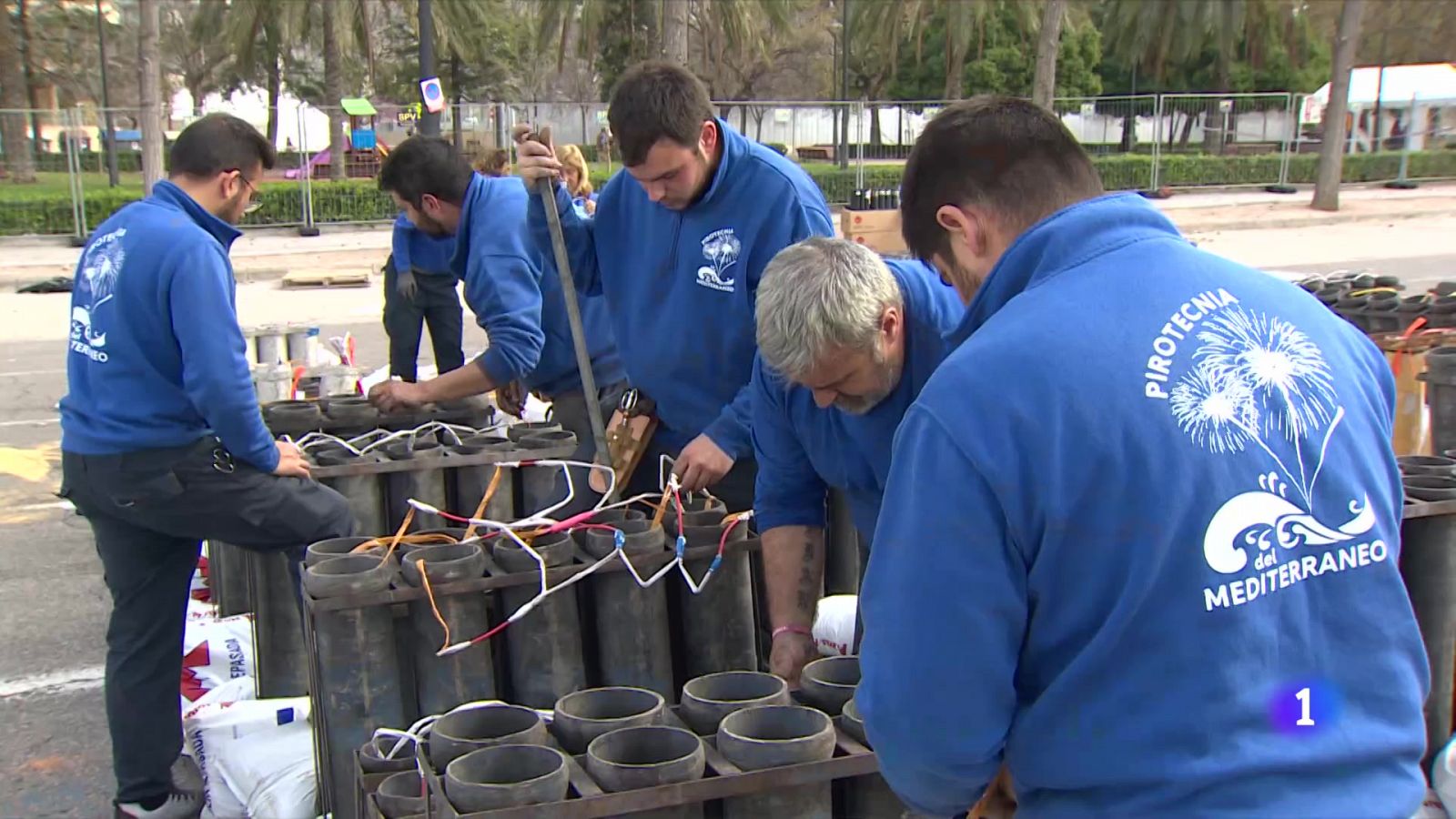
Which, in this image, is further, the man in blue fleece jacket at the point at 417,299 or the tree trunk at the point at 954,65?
the tree trunk at the point at 954,65

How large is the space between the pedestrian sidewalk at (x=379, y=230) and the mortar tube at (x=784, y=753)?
15.8 meters

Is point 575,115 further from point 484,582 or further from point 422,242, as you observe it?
point 484,582

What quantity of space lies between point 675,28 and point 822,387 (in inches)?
722

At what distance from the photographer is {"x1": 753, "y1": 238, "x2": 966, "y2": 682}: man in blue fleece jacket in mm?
2738

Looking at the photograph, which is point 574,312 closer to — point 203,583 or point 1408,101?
point 203,583

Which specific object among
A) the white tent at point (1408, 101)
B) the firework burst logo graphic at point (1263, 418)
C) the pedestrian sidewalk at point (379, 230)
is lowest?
the pedestrian sidewalk at point (379, 230)

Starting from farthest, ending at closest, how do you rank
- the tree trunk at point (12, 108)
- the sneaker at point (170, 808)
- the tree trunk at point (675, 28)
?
the tree trunk at point (12, 108), the tree trunk at point (675, 28), the sneaker at point (170, 808)

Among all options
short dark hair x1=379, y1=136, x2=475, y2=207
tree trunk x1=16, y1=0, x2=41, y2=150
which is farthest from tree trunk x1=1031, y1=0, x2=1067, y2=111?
tree trunk x1=16, y1=0, x2=41, y2=150

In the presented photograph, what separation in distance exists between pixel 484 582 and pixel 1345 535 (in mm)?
2338

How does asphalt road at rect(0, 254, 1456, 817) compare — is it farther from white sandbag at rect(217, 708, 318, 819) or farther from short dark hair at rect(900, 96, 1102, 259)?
short dark hair at rect(900, 96, 1102, 259)

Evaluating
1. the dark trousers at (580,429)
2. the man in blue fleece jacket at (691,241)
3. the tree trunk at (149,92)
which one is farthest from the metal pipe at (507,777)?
the tree trunk at (149,92)

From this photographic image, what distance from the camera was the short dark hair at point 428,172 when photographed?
17.4 ft

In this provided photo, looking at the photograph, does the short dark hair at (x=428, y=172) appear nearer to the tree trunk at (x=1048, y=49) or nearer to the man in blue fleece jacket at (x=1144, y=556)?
the man in blue fleece jacket at (x=1144, y=556)

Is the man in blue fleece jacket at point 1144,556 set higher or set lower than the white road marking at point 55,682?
higher
